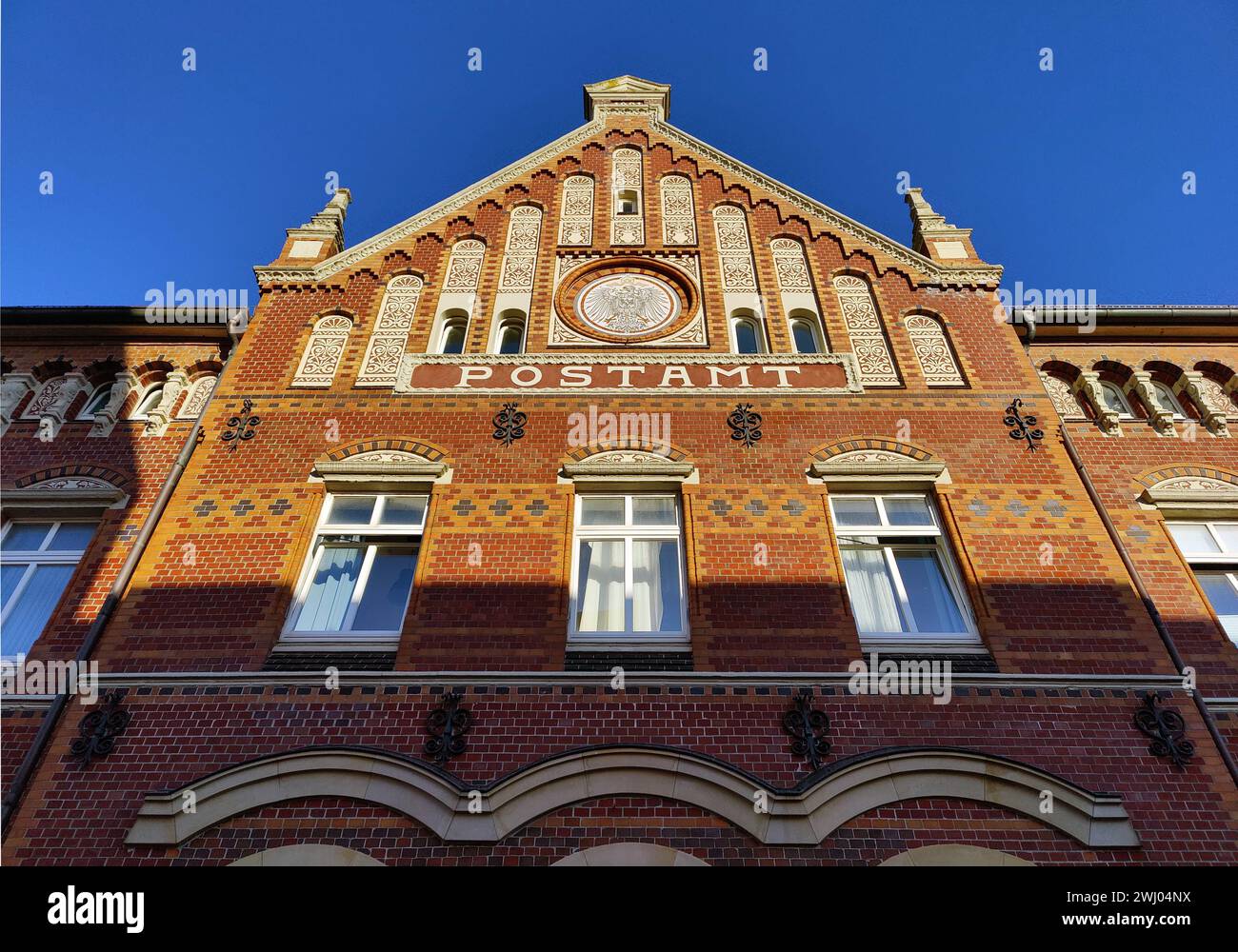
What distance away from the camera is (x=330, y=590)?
8.21 meters

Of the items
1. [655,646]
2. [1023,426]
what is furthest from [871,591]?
[1023,426]

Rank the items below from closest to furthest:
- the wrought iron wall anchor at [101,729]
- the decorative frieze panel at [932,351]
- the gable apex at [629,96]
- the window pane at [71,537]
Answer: the wrought iron wall anchor at [101,729]
the window pane at [71,537]
the decorative frieze panel at [932,351]
the gable apex at [629,96]

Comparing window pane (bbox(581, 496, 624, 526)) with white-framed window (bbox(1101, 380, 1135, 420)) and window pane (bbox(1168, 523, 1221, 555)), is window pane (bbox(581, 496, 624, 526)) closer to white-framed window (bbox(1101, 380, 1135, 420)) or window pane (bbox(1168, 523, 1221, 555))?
window pane (bbox(1168, 523, 1221, 555))

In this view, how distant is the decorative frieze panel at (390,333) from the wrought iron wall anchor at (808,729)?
651cm

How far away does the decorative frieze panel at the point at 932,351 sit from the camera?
10188mm

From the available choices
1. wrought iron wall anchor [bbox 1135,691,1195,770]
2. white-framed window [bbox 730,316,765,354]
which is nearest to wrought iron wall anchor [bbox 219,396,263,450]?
white-framed window [bbox 730,316,765,354]

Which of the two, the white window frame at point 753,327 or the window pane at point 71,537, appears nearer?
the window pane at point 71,537

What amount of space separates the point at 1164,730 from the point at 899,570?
2.66 m

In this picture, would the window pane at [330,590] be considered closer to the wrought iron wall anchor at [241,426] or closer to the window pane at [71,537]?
the wrought iron wall anchor at [241,426]

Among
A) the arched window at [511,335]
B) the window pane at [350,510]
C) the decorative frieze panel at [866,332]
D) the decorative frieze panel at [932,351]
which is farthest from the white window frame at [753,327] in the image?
the window pane at [350,510]

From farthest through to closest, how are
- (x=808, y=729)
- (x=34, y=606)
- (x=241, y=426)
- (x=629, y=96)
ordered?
(x=629, y=96)
(x=241, y=426)
(x=34, y=606)
(x=808, y=729)

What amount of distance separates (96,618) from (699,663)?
6.03 m

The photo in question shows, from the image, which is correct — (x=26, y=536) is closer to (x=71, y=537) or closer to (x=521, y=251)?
(x=71, y=537)
